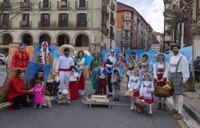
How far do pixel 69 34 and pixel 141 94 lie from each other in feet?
136

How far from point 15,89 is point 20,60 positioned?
1112 millimetres

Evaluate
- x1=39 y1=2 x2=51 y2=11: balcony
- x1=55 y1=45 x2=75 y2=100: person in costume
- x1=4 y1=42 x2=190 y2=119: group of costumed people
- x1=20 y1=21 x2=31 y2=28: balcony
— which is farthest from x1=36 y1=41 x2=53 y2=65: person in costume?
x1=20 y1=21 x2=31 y2=28: balcony

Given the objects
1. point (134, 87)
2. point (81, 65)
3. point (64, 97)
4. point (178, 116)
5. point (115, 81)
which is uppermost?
point (81, 65)

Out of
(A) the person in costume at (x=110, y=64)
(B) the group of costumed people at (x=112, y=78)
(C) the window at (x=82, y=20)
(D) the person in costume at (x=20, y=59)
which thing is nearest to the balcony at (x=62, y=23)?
(C) the window at (x=82, y=20)

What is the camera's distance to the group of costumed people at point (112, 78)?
8938 millimetres

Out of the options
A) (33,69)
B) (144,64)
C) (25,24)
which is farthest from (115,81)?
(25,24)

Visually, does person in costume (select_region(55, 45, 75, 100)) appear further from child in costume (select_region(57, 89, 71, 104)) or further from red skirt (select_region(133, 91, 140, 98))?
red skirt (select_region(133, 91, 140, 98))

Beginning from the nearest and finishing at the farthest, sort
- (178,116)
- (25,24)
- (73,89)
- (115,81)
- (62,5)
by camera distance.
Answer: (178,116)
(115,81)
(73,89)
(62,5)
(25,24)

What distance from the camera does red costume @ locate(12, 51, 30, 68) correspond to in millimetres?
9725

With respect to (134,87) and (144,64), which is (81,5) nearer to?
(144,64)

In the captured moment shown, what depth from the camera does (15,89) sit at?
9.08m

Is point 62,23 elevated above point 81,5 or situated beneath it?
situated beneath

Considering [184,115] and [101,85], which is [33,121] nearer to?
[184,115]

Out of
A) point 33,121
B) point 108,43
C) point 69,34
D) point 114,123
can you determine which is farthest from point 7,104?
point 108,43
